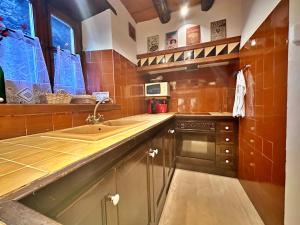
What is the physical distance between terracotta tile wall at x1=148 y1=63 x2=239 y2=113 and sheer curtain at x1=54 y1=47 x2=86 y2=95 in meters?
1.54

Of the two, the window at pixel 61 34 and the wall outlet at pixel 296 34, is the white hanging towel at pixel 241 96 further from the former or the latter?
the window at pixel 61 34

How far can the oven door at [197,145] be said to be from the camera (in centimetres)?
198

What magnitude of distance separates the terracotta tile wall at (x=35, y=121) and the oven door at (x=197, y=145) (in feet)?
4.74

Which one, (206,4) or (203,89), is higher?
(206,4)

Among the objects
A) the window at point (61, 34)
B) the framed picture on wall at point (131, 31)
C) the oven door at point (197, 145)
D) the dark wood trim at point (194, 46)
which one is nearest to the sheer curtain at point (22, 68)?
the window at point (61, 34)

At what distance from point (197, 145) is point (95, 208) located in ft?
5.97

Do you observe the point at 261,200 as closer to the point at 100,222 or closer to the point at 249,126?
the point at 249,126

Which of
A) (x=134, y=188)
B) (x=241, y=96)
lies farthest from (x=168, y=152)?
(x=241, y=96)

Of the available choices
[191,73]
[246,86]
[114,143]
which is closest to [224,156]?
[246,86]

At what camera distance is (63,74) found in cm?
135

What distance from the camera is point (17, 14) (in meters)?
1.04

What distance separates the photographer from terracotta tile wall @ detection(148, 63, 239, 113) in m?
2.29

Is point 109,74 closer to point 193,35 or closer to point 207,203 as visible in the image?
point 193,35

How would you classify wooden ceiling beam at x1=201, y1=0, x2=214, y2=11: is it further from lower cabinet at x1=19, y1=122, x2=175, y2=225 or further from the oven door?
lower cabinet at x1=19, y1=122, x2=175, y2=225
